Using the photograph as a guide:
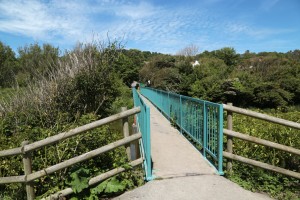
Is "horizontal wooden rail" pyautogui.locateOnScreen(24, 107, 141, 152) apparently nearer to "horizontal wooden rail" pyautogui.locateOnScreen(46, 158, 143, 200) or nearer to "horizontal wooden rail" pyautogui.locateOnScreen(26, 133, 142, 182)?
"horizontal wooden rail" pyautogui.locateOnScreen(26, 133, 142, 182)

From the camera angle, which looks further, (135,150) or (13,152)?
(135,150)

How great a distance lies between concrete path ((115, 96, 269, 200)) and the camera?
3.92m

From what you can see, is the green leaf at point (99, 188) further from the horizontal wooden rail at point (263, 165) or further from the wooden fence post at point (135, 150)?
the horizontal wooden rail at point (263, 165)

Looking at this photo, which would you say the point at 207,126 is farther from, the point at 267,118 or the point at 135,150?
the point at 135,150

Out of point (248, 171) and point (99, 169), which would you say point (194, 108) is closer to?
point (248, 171)

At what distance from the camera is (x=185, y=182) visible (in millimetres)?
4297

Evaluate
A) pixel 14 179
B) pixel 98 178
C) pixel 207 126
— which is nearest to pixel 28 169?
pixel 14 179

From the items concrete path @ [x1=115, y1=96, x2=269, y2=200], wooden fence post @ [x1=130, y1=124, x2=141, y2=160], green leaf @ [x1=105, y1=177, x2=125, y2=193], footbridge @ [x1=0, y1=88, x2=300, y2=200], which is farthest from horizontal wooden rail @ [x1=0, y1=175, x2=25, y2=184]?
wooden fence post @ [x1=130, y1=124, x2=141, y2=160]

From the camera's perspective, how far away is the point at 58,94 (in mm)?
10086

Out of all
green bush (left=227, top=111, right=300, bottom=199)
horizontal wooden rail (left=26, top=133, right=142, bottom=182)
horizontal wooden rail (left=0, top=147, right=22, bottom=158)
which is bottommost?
green bush (left=227, top=111, right=300, bottom=199)

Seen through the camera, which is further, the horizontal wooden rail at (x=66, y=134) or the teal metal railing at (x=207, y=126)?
the teal metal railing at (x=207, y=126)

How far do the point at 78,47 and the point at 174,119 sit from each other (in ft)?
20.4

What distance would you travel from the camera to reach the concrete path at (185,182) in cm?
392

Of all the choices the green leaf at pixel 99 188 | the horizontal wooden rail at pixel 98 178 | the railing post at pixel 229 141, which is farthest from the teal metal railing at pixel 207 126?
the green leaf at pixel 99 188
